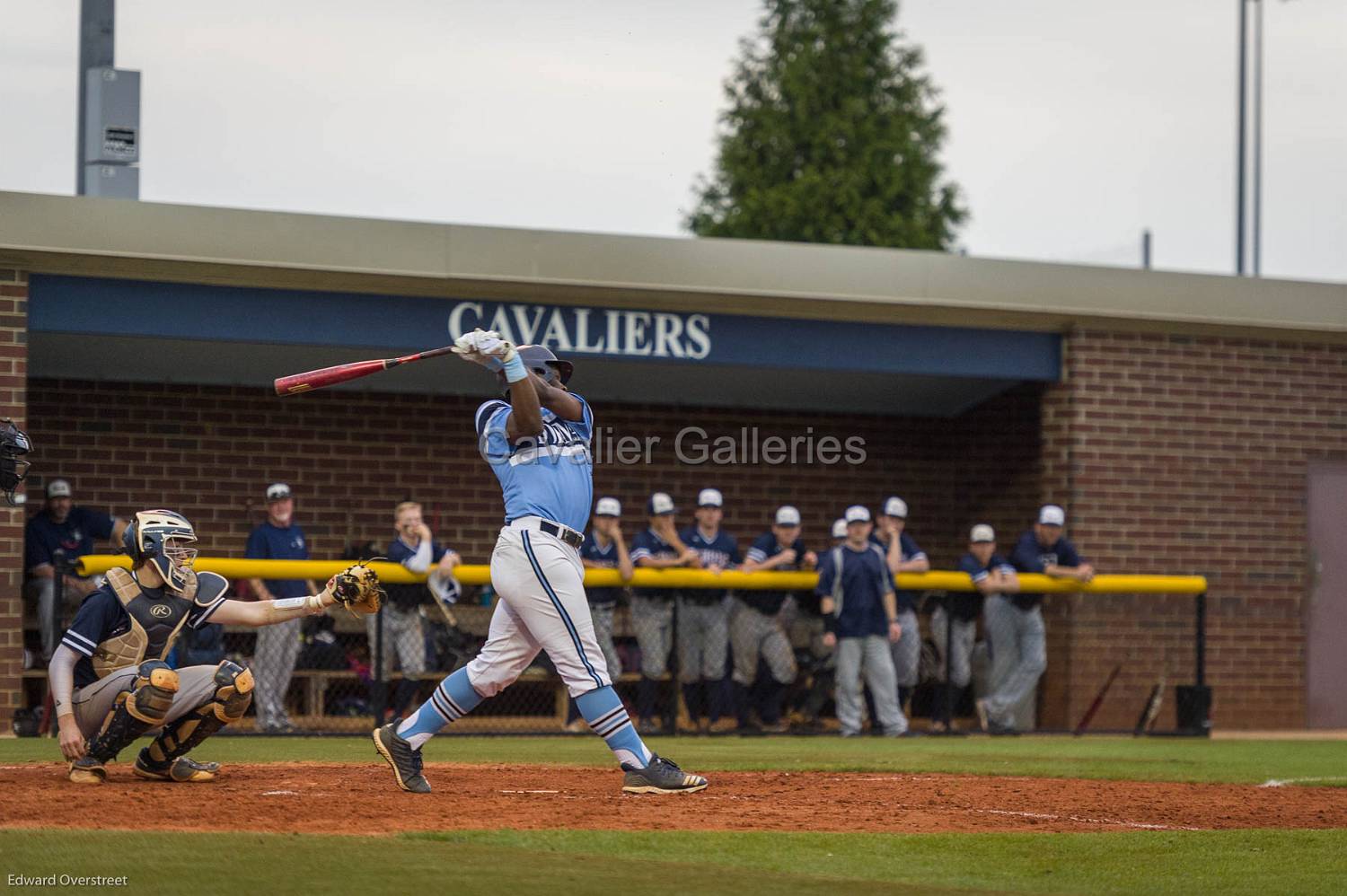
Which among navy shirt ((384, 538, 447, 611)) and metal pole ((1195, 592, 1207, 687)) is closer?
navy shirt ((384, 538, 447, 611))

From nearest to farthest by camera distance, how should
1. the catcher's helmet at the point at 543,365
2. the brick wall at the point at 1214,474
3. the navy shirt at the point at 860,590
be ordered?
the catcher's helmet at the point at 543,365 → the navy shirt at the point at 860,590 → the brick wall at the point at 1214,474

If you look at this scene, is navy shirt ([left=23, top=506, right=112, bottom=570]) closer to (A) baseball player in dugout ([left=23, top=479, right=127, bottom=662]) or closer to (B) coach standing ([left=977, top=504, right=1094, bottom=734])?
(A) baseball player in dugout ([left=23, top=479, right=127, bottom=662])

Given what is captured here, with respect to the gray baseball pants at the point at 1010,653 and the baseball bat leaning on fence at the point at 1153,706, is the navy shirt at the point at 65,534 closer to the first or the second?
the gray baseball pants at the point at 1010,653

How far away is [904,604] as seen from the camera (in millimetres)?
13914

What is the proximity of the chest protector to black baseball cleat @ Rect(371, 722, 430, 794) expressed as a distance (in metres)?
1.05

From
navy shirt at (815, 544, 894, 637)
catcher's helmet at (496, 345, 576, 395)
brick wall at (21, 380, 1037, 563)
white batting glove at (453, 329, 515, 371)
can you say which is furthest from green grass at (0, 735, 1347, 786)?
brick wall at (21, 380, 1037, 563)

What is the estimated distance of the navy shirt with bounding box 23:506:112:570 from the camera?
12922 millimetres

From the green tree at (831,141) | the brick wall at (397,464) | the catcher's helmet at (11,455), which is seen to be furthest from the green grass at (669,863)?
the green tree at (831,141)

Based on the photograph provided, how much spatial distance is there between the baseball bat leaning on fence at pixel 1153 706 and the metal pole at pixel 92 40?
393 inches

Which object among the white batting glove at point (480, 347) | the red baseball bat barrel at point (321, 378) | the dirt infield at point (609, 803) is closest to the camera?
the dirt infield at point (609, 803)

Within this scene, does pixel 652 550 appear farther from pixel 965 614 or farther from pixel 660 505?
pixel 965 614

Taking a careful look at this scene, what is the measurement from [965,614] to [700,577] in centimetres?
241

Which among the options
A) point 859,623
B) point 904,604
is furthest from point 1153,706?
point 859,623

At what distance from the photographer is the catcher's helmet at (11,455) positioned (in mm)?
9289
